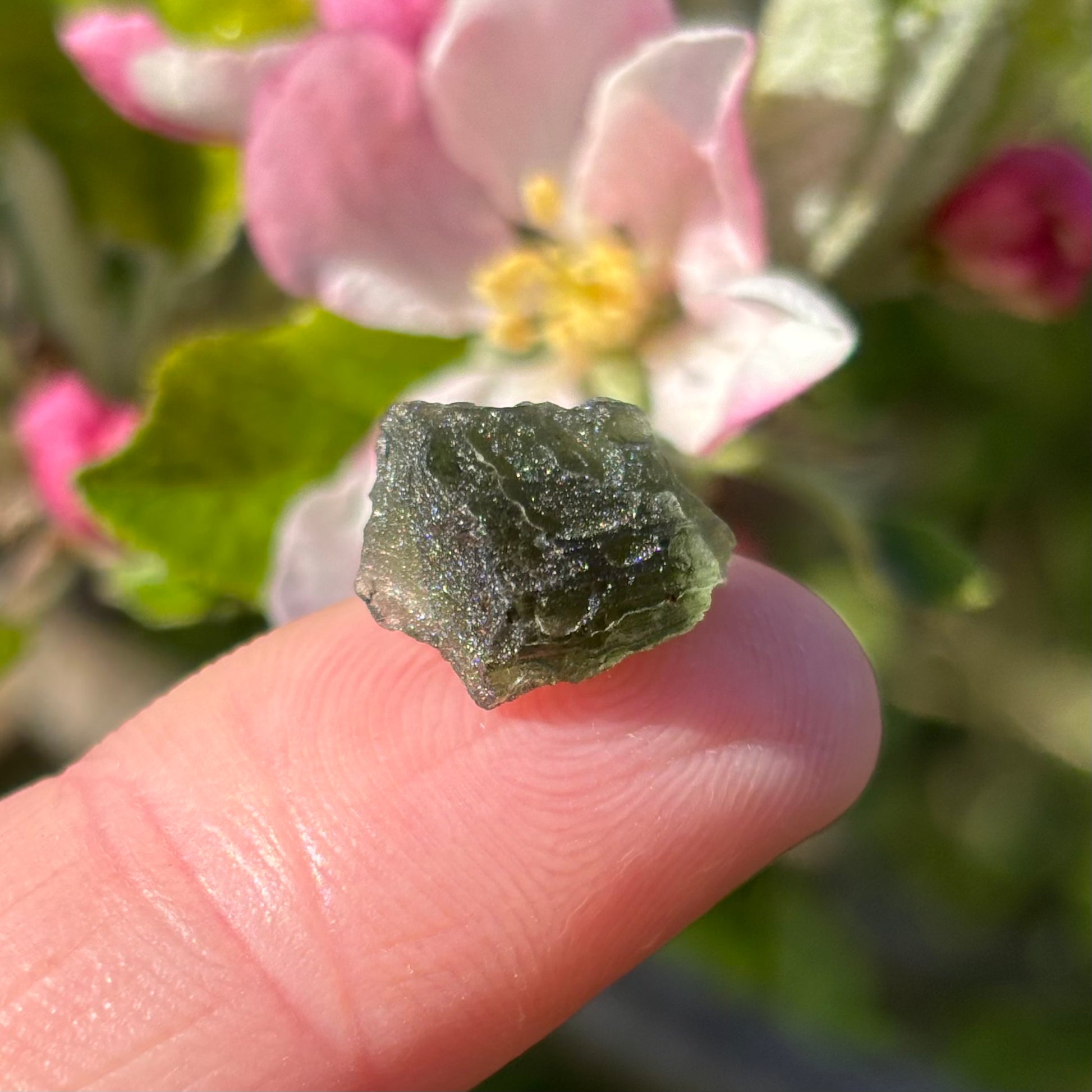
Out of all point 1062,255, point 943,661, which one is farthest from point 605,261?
point 943,661

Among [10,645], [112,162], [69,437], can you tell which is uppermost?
[112,162]

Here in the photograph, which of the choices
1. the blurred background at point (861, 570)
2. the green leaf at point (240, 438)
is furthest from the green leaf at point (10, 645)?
the green leaf at point (240, 438)

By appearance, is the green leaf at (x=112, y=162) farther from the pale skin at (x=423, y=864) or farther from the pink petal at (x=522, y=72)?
the pale skin at (x=423, y=864)

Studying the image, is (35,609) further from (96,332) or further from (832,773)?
(832,773)

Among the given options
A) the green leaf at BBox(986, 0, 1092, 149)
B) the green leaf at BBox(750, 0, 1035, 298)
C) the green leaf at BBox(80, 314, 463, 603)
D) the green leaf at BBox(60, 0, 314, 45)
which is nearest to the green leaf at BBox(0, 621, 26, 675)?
the green leaf at BBox(80, 314, 463, 603)

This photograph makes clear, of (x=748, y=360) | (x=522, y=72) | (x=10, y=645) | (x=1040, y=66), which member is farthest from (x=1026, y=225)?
(x=10, y=645)

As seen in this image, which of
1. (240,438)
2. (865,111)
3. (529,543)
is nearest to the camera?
(529,543)

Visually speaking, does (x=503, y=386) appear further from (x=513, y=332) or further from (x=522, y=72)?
(x=522, y=72)
